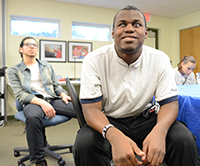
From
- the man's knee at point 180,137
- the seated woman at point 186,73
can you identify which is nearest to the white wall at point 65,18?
the seated woman at point 186,73

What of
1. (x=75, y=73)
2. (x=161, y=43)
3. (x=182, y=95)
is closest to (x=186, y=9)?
(x=161, y=43)

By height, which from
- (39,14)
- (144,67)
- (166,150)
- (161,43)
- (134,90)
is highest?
(39,14)

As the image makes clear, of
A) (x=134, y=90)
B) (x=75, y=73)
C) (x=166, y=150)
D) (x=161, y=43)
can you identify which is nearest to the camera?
(x=166, y=150)

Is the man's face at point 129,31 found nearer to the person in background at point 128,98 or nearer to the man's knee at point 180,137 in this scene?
the person in background at point 128,98

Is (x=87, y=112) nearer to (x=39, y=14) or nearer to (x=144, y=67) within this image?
(x=144, y=67)

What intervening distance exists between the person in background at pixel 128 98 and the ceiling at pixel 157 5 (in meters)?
3.41

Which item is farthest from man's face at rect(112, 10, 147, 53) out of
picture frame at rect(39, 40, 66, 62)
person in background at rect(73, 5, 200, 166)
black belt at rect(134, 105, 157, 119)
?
picture frame at rect(39, 40, 66, 62)

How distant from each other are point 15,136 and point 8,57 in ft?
5.94

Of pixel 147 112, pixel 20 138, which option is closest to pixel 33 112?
pixel 147 112

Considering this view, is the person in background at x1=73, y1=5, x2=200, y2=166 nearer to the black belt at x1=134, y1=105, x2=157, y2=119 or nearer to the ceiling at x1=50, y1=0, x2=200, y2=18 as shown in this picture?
the black belt at x1=134, y1=105, x2=157, y2=119

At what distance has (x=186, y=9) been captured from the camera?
466cm

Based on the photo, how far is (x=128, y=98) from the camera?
1.07 meters

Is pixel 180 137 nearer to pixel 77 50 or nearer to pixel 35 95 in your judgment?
pixel 35 95

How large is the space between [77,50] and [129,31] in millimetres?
3367
